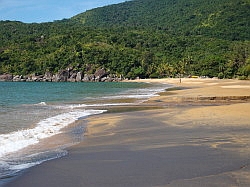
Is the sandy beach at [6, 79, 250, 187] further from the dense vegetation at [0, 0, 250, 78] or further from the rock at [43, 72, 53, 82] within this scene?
the rock at [43, 72, 53, 82]

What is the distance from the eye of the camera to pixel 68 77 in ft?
502

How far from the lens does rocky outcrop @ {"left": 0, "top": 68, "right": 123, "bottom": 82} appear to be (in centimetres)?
14588

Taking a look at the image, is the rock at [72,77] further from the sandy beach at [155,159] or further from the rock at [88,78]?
the sandy beach at [155,159]

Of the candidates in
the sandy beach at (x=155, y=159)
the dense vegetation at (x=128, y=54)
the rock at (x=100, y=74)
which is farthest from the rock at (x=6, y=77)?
the sandy beach at (x=155, y=159)

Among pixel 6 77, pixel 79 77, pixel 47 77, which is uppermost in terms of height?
pixel 6 77

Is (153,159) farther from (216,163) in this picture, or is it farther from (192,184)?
(192,184)

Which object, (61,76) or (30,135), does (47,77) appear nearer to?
(61,76)

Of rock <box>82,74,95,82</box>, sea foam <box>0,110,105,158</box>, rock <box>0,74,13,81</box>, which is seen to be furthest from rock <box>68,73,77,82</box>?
sea foam <box>0,110,105,158</box>

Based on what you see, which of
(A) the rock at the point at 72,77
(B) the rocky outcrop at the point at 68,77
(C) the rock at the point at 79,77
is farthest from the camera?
(A) the rock at the point at 72,77

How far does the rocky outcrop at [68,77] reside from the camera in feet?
479

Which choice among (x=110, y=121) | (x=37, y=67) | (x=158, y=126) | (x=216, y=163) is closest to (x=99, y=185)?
(x=216, y=163)

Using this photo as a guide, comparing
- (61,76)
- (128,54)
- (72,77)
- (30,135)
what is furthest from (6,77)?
(30,135)

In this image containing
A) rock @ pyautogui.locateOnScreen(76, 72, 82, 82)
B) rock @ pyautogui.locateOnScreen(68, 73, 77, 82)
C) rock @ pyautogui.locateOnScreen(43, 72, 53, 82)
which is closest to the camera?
rock @ pyautogui.locateOnScreen(76, 72, 82, 82)

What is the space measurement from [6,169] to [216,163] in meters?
5.13
